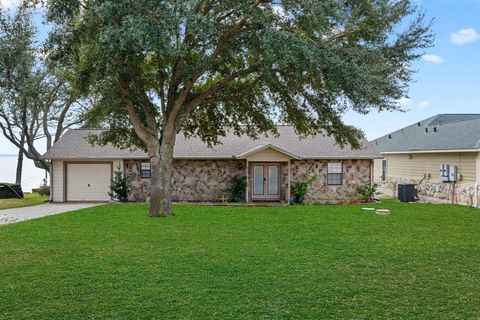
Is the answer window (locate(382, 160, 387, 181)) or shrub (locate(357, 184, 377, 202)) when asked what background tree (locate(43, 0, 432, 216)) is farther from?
window (locate(382, 160, 387, 181))

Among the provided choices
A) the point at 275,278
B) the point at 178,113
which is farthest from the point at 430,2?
the point at 275,278

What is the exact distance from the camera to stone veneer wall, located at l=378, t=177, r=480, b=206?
18719mm

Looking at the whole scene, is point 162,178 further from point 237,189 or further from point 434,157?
point 434,157

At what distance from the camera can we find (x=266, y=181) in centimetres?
2038

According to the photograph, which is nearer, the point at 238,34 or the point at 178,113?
the point at 238,34

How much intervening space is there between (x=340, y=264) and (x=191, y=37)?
7962mm

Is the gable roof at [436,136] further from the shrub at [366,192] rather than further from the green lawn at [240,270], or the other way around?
the green lawn at [240,270]

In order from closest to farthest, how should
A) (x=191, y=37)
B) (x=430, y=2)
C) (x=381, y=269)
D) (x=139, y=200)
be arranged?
(x=381, y=269) < (x=191, y=37) < (x=430, y=2) < (x=139, y=200)

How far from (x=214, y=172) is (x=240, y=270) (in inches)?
528

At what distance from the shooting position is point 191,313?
4.91 meters

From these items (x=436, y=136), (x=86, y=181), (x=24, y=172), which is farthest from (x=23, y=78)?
(x=24, y=172)

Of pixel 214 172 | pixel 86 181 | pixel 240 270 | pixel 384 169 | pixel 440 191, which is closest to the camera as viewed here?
pixel 240 270

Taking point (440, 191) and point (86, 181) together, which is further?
point (440, 191)

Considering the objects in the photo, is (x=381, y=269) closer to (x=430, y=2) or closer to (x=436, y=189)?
(x=430, y=2)
